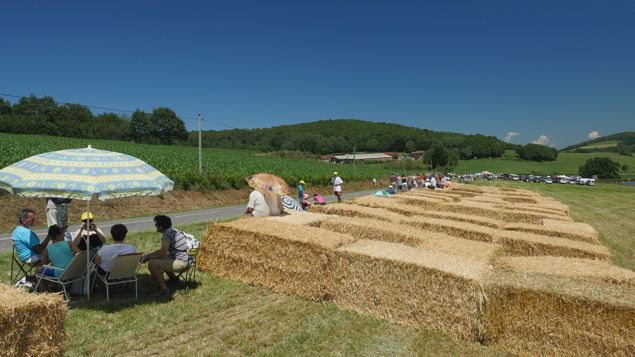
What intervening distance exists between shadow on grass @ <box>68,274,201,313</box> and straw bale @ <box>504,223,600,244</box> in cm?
784

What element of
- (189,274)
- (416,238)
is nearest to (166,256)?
(189,274)

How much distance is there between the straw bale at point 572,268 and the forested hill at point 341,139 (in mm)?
76669

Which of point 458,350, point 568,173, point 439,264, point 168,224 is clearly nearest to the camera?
point 458,350

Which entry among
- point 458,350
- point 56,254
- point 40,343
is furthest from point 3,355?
point 458,350

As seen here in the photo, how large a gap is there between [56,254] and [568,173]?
116584mm

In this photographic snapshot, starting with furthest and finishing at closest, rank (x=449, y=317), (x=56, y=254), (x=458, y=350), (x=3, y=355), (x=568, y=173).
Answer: (x=568, y=173), (x=56, y=254), (x=449, y=317), (x=458, y=350), (x=3, y=355)

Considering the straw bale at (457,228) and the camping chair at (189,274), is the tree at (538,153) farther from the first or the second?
the camping chair at (189,274)

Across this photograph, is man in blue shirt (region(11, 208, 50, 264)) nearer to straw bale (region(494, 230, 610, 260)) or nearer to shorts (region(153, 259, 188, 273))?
shorts (region(153, 259, 188, 273))

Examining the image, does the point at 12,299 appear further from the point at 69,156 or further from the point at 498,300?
the point at 498,300

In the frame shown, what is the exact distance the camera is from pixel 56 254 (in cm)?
596

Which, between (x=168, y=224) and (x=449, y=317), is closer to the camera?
(x=449, y=317)

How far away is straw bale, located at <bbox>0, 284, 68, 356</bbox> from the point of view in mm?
3479

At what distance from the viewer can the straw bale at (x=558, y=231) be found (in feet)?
26.8

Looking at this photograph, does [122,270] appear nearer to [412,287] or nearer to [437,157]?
[412,287]
